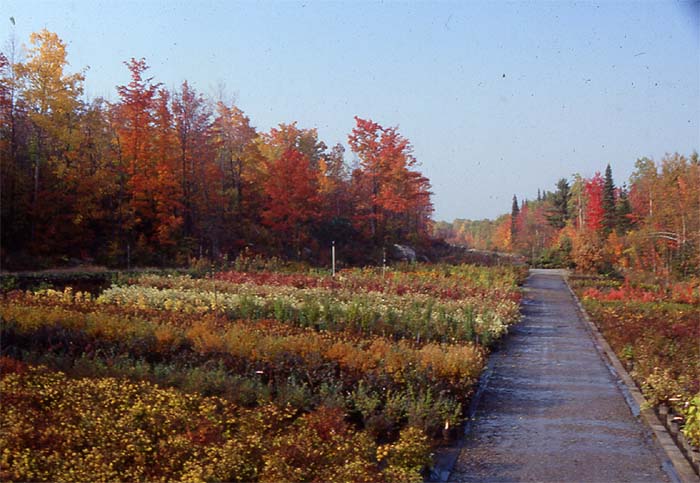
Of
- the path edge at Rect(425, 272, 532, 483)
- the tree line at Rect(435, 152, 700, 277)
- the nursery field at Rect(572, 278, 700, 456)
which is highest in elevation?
the tree line at Rect(435, 152, 700, 277)

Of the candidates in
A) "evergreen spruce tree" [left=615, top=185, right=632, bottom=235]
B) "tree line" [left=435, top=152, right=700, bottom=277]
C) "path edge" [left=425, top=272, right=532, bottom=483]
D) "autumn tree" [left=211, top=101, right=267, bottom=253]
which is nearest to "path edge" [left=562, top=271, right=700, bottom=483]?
"path edge" [left=425, top=272, right=532, bottom=483]

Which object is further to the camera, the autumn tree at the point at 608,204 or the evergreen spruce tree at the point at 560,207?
the evergreen spruce tree at the point at 560,207

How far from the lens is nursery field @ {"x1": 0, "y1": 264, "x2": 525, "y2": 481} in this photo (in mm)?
A: 4867

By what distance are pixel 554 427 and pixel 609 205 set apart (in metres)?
45.6

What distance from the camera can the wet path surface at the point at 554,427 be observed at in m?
5.52

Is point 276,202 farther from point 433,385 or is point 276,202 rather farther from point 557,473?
point 557,473

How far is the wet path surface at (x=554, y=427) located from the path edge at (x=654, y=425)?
81 millimetres

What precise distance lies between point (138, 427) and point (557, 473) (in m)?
3.34

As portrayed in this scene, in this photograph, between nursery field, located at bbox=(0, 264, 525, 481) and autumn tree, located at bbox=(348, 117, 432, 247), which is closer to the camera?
nursery field, located at bbox=(0, 264, 525, 481)

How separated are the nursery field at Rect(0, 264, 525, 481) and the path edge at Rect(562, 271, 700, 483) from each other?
1.79 metres

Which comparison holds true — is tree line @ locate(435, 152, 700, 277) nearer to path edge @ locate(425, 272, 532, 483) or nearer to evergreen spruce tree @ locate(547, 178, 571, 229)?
evergreen spruce tree @ locate(547, 178, 571, 229)

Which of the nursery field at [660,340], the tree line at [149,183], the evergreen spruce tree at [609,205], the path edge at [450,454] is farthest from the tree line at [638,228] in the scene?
the path edge at [450,454]

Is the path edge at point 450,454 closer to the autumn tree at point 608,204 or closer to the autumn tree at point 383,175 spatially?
the autumn tree at point 383,175

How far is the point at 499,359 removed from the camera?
10656 millimetres
